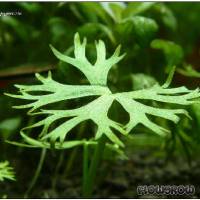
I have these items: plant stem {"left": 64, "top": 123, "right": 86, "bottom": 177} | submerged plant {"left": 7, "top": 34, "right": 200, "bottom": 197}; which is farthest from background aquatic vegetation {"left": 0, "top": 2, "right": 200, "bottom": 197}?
submerged plant {"left": 7, "top": 34, "right": 200, "bottom": 197}

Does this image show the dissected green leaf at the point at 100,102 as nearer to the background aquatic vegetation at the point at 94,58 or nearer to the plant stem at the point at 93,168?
the plant stem at the point at 93,168

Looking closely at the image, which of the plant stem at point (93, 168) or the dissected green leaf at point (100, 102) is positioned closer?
the dissected green leaf at point (100, 102)

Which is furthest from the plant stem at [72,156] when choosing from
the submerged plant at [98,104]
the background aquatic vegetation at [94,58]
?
the submerged plant at [98,104]

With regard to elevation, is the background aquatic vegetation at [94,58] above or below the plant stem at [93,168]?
above

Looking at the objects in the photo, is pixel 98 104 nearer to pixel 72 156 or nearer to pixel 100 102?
pixel 100 102

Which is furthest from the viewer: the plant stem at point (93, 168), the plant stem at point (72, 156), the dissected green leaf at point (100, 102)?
the plant stem at point (72, 156)

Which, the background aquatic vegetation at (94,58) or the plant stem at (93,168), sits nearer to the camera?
the plant stem at (93,168)

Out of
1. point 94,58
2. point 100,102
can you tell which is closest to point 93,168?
point 100,102

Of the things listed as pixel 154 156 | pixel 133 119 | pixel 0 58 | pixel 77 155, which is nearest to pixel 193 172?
pixel 154 156

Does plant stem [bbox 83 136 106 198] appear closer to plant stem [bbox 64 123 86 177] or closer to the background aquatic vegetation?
the background aquatic vegetation

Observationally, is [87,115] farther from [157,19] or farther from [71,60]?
[157,19]

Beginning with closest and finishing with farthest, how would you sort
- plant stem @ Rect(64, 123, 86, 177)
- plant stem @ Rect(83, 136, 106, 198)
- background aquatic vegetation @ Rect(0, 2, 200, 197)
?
plant stem @ Rect(83, 136, 106, 198), background aquatic vegetation @ Rect(0, 2, 200, 197), plant stem @ Rect(64, 123, 86, 177)

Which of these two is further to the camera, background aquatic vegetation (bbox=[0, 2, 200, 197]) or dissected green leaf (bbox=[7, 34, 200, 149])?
background aquatic vegetation (bbox=[0, 2, 200, 197])

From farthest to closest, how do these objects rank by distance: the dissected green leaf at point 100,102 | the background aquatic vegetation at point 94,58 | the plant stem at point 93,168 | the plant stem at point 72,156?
the plant stem at point 72,156 → the background aquatic vegetation at point 94,58 → the plant stem at point 93,168 → the dissected green leaf at point 100,102
